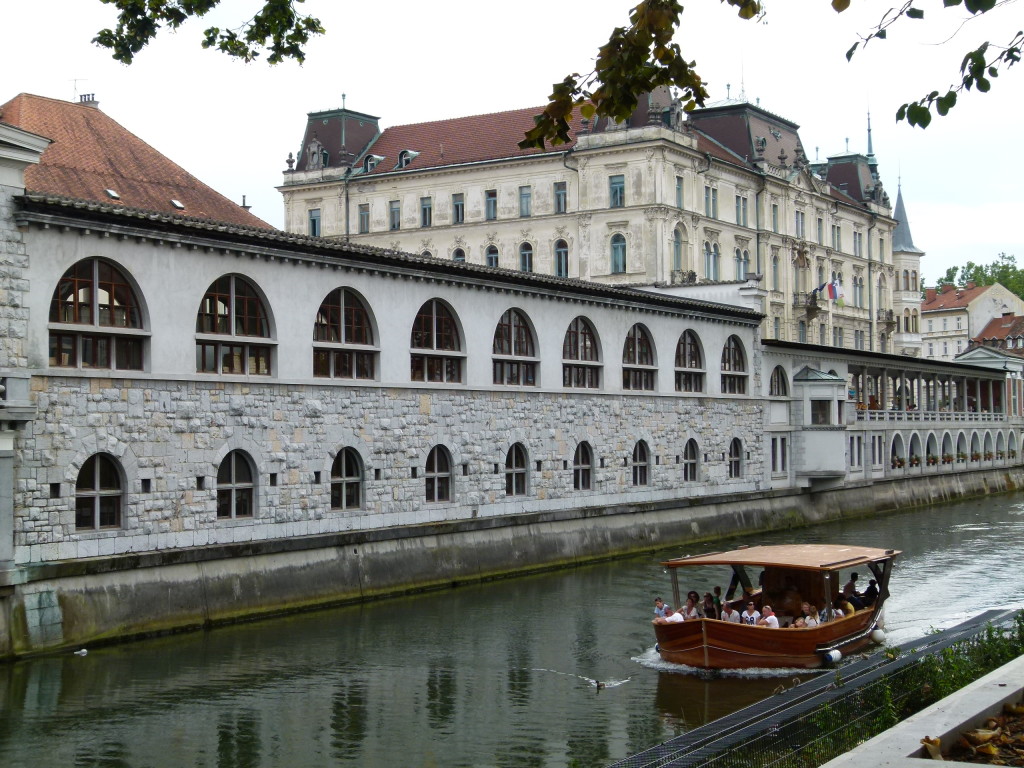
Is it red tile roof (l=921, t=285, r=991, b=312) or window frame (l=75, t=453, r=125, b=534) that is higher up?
red tile roof (l=921, t=285, r=991, b=312)

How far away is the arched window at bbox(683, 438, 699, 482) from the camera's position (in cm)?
5097

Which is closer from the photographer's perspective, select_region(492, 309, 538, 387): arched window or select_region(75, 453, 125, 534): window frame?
select_region(75, 453, 125, 534): window frame

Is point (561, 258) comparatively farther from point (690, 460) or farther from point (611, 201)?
point (690, 460)

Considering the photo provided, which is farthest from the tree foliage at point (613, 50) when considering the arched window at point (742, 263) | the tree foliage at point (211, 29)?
the arched window at point (742, 263)

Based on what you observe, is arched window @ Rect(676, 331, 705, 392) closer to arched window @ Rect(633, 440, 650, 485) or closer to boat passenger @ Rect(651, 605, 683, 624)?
arched window @ Rect(633, 440, 650, 485)

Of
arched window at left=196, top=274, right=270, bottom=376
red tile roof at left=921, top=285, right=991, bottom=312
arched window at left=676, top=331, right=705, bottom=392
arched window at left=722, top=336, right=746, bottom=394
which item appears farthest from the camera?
red tile roof at left=921, top=285, right=991, bottom=312

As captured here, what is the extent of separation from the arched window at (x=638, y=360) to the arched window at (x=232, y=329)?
56.5ft

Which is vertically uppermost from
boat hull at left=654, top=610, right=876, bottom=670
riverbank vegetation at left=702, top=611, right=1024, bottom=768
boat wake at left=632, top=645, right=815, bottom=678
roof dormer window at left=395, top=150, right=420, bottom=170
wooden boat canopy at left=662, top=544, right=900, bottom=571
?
roof dormer window at left=395, top=150, right=420, bottom=170

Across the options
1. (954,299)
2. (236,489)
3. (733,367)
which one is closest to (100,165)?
(236,489)

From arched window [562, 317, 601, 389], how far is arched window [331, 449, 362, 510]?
408 inches

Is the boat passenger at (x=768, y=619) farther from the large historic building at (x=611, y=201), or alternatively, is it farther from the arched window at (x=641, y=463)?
the large historic building at (x=611, y=201)

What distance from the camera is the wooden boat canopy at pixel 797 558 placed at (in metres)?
28.1

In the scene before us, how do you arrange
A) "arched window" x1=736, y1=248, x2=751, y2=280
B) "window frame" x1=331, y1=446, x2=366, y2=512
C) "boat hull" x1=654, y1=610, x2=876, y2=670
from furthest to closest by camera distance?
"arched window" x1=736, y1=248, x2=751, y2=280 < "window frame" x1=331, y1=446, x2=366, y2=512 < "boat hull" x1=654, y1=610, x2=876, y2=670

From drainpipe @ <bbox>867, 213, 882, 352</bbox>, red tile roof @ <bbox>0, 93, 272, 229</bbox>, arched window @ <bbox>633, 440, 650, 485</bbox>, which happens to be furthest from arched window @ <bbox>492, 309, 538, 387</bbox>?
drainpipe @ <bbox>867, 213, 882, 352</bbox>
